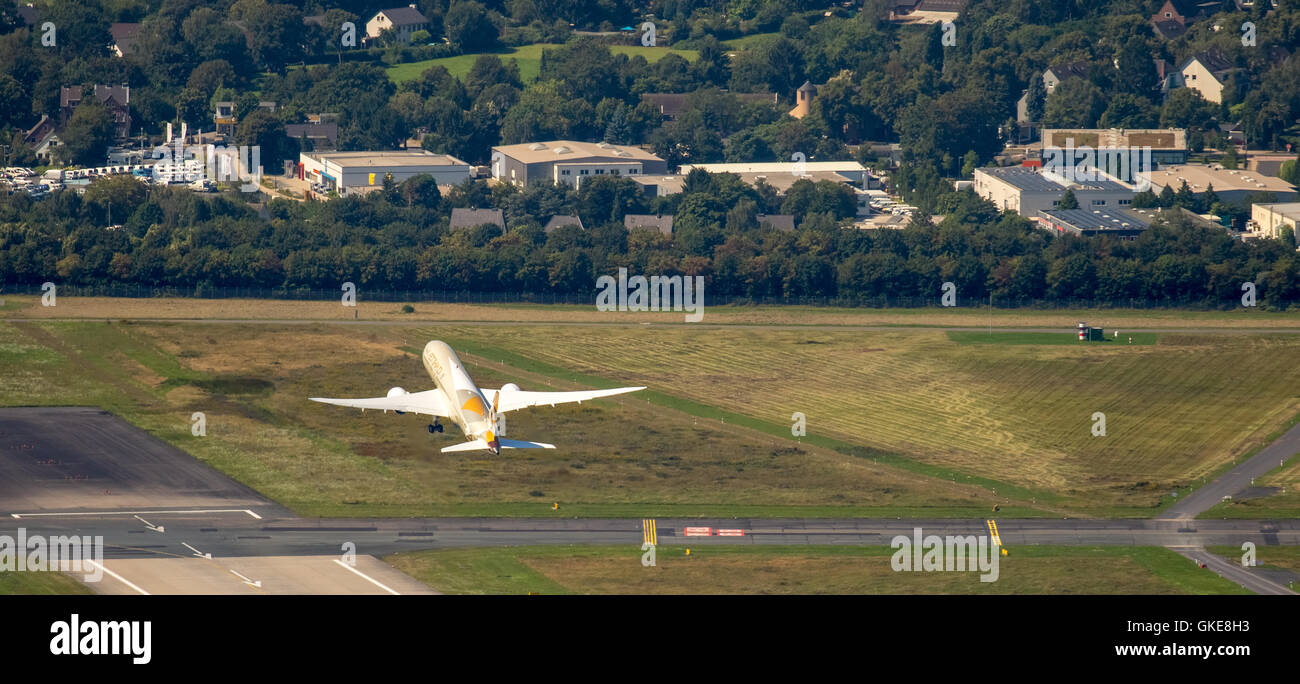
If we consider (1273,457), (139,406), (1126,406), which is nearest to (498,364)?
(139,406)

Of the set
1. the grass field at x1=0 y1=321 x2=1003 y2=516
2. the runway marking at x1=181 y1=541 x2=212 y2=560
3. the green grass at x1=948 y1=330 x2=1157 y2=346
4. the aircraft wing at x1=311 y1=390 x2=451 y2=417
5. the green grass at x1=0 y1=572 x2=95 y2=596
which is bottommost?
the green grass at x1=0 y1=572 x2=95 y2=596

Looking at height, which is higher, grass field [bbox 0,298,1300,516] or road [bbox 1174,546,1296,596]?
grass field [bbox 0,298,1300,516]

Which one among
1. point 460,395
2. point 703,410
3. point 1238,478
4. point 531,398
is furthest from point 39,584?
point 1238,478

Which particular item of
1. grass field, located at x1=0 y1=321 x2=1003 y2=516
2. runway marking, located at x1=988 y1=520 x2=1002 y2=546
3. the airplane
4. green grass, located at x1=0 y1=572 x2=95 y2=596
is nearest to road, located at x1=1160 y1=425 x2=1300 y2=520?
runway marking, located at x1=988 y1=520 x2=1002 y2=546

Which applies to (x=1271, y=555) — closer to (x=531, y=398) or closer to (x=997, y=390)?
(x=997, y=390)

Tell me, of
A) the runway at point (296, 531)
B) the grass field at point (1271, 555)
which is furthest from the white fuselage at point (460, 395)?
the grass field at point (1271, 555)

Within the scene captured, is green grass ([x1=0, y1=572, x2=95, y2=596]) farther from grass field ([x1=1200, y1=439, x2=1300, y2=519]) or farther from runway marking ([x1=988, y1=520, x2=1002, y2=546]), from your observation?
grass field ([x1=1200, y1=439, x2=1300, y2=519])

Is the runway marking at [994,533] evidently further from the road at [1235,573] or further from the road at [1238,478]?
the road at [1238,478]

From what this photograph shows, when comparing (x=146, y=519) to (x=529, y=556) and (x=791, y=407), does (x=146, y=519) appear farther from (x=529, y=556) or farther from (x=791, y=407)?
(x=791, y=407)
